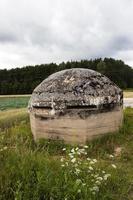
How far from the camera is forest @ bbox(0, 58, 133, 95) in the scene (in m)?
66.9

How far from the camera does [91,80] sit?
27.3ft

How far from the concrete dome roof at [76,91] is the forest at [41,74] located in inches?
2152

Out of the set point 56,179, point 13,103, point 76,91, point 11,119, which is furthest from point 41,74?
point 56,179

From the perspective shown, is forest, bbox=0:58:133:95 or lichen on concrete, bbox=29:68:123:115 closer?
lichen on concrete, bbox=29:68:123:115

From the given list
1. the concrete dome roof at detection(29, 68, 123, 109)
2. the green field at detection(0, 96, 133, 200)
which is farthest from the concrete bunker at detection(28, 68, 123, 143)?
the green field at detection(0, 96, 133, 200)

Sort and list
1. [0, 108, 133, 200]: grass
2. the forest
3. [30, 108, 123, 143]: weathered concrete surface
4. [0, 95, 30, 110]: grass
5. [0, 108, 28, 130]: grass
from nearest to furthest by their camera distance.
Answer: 1. [0, 108, 133, 200]: grass
2. [30, 108, 123, 143]: weathered concrete surface
3. [0, 108, 28, 130]: grass
4. [0, 95, 30, 110]: grass
5. the forest

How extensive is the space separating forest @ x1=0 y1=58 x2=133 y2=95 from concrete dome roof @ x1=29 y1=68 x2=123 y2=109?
54661 mm

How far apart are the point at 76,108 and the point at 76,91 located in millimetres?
406

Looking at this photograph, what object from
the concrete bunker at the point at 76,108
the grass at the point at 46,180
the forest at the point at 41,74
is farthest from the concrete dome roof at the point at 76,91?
the forest at the point at 41,74

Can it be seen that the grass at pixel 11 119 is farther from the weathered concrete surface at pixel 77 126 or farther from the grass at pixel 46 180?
the grass at pixel 46 180

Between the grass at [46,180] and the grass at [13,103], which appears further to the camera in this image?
the grass at [13,103]

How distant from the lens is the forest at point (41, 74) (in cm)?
6687

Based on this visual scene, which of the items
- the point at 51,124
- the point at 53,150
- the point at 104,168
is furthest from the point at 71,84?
the point at 104,168

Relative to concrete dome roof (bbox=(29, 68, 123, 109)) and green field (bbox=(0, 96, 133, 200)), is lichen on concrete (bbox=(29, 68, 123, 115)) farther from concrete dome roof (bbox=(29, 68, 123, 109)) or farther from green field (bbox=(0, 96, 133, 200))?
green field (bbox=(0, 96, 133, 200))
